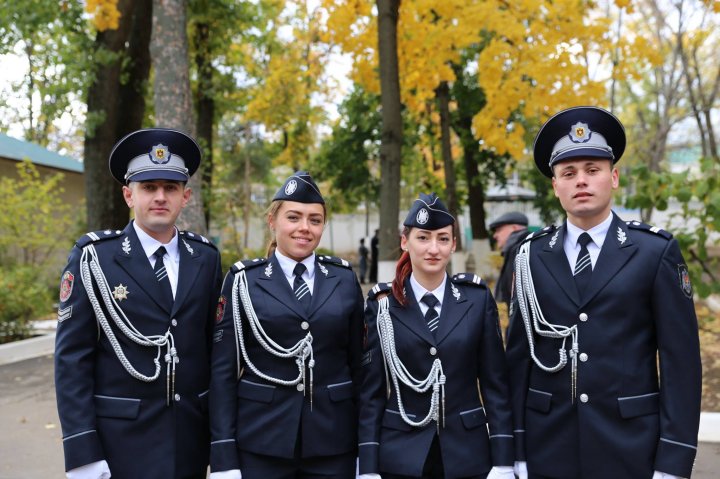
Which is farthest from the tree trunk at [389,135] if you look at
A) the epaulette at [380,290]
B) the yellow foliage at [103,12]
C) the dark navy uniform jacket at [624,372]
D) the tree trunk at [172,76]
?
the dark navy uniform jacket at [624,372]

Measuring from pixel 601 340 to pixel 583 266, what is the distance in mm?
297

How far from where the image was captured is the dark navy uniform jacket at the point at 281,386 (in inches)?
107

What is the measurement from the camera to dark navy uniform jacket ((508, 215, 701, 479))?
8.02 feet

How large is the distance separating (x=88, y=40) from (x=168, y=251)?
385 inches

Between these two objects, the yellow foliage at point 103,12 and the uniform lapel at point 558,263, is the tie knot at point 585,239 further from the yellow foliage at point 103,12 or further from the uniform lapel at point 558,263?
the yellow foliage at point 103,12

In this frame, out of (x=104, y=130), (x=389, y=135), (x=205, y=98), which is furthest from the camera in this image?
(x=205, y=98)


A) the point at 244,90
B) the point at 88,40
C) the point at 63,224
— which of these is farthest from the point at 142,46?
the point at 244,90

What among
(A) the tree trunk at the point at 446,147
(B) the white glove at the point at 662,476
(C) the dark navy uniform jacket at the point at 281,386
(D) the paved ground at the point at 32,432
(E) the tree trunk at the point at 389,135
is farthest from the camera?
(A) the tree trunk at the point at 446,147

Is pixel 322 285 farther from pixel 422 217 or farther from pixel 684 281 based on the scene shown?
pixel 684 281

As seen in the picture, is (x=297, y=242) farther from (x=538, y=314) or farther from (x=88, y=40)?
(x=88, y=40)

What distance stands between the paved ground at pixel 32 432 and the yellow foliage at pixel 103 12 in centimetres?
490

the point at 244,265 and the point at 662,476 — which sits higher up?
the point at 244,265

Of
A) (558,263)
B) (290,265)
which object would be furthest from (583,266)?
(290,265)

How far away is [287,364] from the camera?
110 inches
